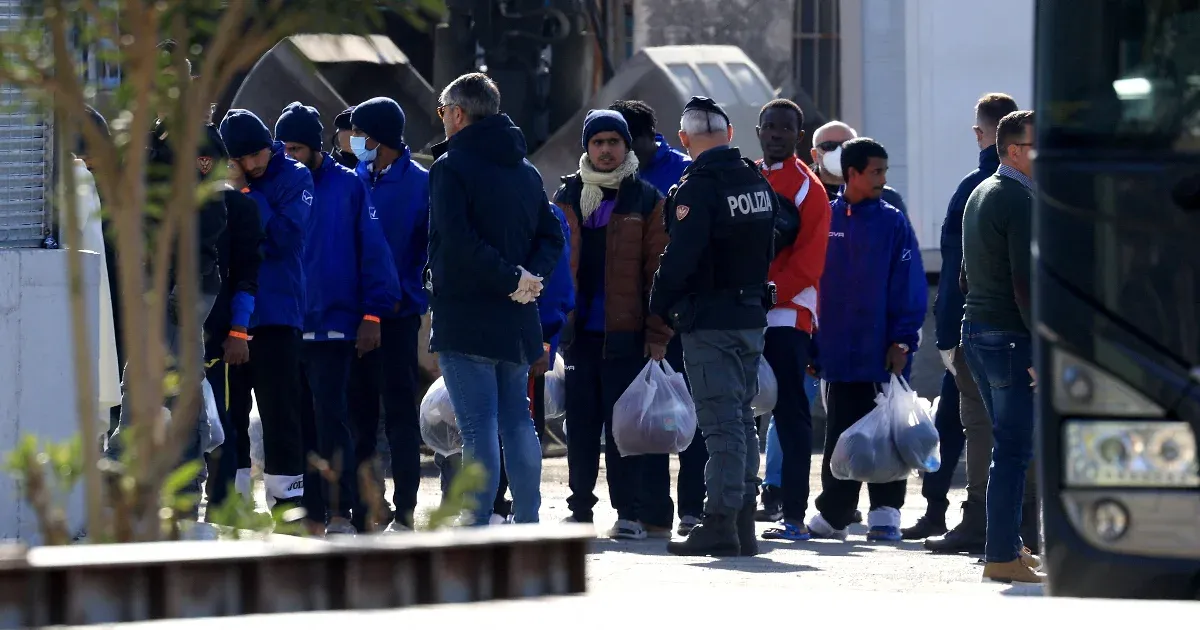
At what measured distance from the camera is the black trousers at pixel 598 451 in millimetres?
9469

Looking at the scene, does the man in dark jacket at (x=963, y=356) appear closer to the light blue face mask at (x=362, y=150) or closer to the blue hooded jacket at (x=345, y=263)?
the blue hooded jacket at (x=345, y=263)

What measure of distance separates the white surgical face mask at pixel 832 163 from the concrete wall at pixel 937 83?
5.25 m

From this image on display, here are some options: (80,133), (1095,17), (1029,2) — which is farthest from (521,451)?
(1029,2)

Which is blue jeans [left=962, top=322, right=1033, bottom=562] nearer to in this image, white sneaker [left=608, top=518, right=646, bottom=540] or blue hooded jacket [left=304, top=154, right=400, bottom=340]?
white sneaker [left=608, top=518, right=646, bottom=540]

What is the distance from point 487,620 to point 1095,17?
2.43 meters

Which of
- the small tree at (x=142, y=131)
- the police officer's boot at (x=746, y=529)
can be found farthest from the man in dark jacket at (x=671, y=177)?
Result: the small tree at (x=142, y=131)

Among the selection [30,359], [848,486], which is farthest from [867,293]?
[30,359]

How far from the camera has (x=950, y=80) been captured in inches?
632

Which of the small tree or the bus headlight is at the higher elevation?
the small tree

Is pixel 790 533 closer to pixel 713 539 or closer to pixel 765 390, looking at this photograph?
pixel 765 390

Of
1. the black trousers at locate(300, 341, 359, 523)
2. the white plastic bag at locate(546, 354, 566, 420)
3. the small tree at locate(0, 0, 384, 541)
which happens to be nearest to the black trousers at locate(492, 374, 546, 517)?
the white plastic bag at locate(546, 354, 566, 420)

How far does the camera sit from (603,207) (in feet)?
30.9

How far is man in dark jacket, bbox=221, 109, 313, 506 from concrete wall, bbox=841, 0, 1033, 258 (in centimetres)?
757

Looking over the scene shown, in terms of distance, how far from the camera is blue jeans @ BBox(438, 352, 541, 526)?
26.3 feet
